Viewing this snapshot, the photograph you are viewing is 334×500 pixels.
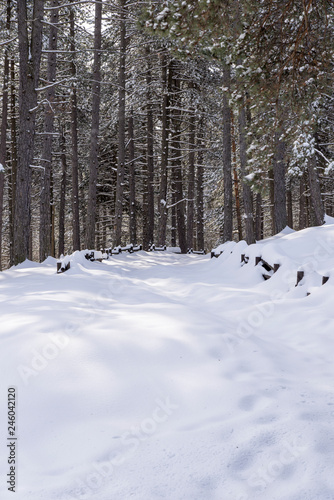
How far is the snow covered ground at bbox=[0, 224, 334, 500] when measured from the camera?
6.86 feet

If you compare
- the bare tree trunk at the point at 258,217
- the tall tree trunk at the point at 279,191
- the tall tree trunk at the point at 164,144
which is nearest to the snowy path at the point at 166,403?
the tall tree trunk at the point at 279,191

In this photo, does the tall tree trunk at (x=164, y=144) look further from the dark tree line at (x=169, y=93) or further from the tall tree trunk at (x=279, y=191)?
the tall tree trunk at (x=279, y=191)

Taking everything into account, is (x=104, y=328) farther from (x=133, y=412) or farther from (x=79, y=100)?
(x=79, y=100)

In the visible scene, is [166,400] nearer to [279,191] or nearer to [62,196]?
[279,191]

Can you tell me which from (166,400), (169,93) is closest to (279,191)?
(169,93)

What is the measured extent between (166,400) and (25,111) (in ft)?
30.5

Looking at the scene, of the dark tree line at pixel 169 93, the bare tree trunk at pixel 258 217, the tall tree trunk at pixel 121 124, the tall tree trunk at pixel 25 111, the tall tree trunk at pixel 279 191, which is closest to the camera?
the dark tree line at pixel 169 93

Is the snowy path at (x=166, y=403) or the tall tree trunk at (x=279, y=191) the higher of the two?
the tall tree trunk at (x=279, y=191)

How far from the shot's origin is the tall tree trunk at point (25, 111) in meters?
10.0

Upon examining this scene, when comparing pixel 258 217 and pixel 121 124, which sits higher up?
pixel 121 124

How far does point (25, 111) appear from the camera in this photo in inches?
395

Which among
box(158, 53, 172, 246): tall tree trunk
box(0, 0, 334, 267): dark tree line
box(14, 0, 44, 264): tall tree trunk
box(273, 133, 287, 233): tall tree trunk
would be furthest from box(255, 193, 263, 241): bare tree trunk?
box(14, 0, 44, 264): tall tree trunk

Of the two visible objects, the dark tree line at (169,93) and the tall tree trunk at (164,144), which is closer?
the dark tree line at (169,93)

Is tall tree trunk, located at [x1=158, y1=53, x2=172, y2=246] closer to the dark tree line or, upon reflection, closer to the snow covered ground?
the dark tree line
